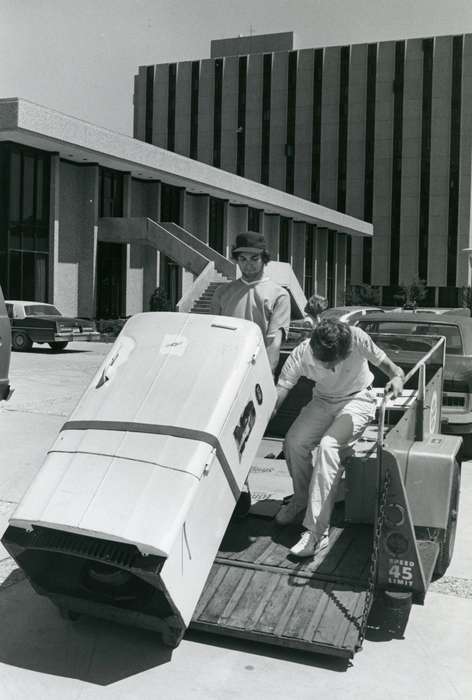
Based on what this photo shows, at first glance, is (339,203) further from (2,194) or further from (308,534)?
(308,534)

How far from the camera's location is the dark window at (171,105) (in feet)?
237

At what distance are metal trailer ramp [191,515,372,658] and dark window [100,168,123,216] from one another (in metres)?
30.5

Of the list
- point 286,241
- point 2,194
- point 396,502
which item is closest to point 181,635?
point 396,502

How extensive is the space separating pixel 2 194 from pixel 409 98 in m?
47.6

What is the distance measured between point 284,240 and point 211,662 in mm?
47093

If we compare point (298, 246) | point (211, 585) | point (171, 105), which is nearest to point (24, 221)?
point (298, 246)

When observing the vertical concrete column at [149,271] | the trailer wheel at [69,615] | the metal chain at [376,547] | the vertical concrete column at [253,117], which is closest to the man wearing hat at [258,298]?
the metal chain at [376,547]

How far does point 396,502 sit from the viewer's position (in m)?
4.35

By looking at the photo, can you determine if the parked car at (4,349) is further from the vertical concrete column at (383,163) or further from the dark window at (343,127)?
the dark window at (343,127)

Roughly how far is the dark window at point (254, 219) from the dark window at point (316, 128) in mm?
25022

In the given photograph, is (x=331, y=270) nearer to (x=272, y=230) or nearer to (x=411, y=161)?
(x=272, y=230)

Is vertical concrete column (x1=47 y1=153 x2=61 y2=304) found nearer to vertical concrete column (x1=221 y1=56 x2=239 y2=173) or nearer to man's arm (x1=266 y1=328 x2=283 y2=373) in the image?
man's arm (x1=266 y1=328 x2=283 y2=373)

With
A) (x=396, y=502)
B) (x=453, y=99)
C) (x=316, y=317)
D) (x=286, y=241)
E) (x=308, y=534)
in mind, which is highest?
(x=453, y=99)

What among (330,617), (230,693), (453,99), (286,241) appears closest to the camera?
(230,693)
